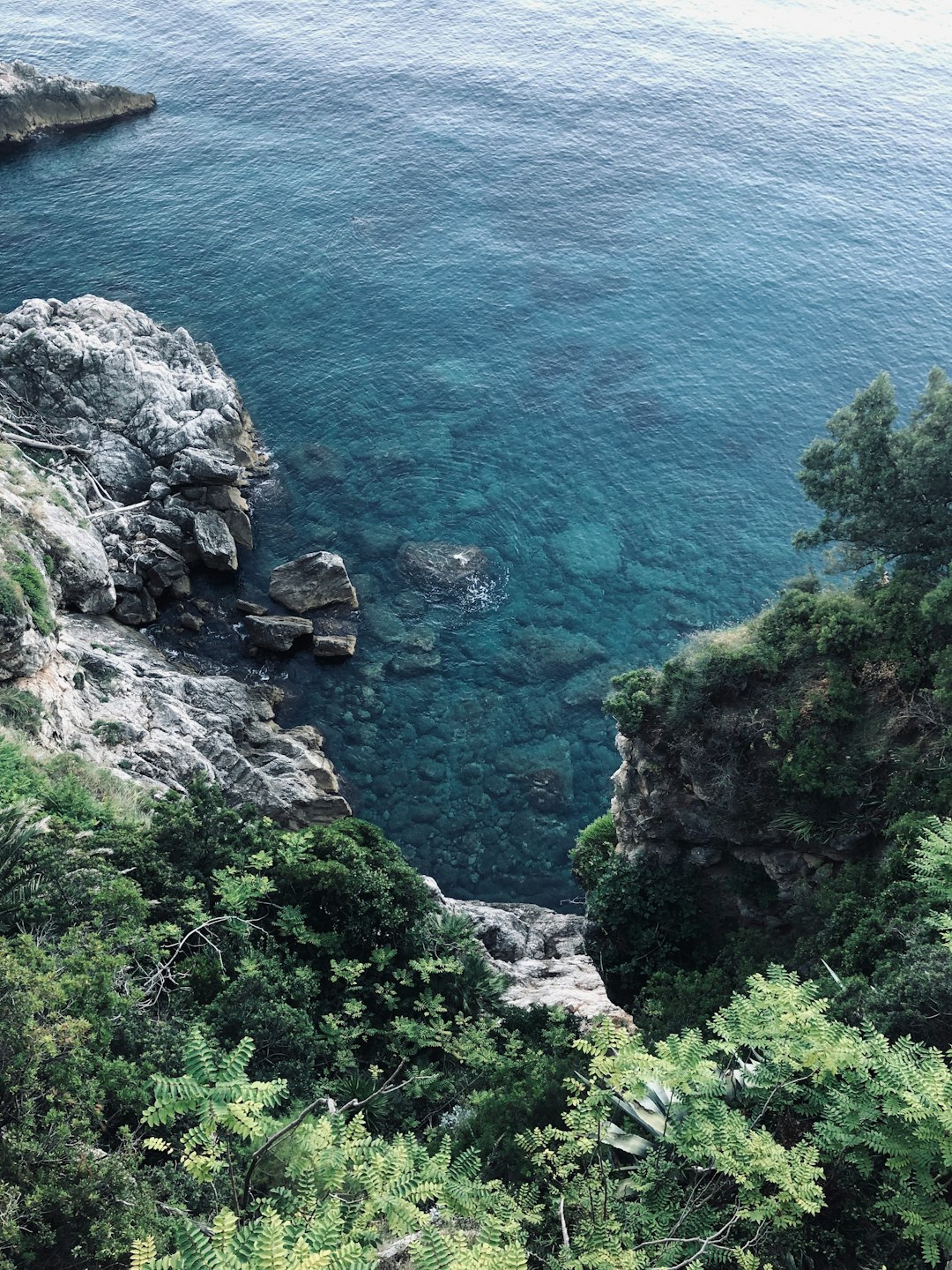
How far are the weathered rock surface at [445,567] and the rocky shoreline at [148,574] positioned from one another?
0.59 ft

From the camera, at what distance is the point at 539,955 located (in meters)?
31.2

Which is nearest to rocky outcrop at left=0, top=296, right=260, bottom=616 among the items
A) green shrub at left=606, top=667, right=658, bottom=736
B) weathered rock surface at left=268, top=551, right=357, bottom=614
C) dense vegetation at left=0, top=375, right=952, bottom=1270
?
weathered rock surface at left=268, top=551, right=357, bottom=614

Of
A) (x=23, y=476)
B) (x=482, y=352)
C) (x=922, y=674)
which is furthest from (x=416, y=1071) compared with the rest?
(x=482, y=352)

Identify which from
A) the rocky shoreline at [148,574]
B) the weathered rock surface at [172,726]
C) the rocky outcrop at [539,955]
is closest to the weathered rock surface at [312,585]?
the rocky shoreline at [148,574]

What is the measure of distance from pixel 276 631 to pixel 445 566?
990cm

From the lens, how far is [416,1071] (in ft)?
65.2

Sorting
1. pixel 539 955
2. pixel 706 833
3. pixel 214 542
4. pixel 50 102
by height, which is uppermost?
pixel 50 102

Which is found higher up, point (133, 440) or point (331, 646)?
point (133, 440)

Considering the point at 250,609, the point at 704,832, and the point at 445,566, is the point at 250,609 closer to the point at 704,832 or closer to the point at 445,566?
the point at 445,566

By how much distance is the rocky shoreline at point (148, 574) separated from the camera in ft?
98.2

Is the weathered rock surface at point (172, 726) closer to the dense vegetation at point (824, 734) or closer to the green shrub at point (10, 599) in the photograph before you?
the green shrub at point (10, 599)

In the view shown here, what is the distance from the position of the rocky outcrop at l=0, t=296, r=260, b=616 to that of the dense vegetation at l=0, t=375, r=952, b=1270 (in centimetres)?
1715

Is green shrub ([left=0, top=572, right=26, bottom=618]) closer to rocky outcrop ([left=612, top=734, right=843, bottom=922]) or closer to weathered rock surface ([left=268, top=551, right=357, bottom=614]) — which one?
weathered rock surface ([left=268, top=551, right=357, bottom=614])

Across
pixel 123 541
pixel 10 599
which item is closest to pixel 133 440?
pixel 123 541
